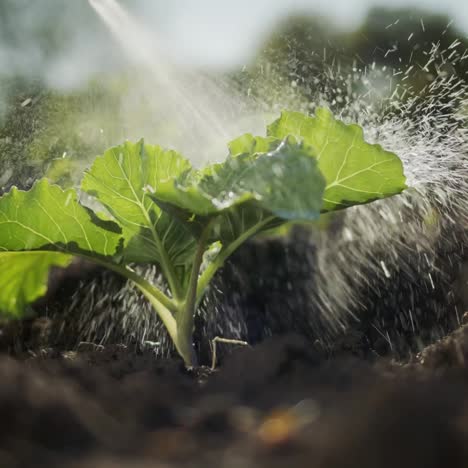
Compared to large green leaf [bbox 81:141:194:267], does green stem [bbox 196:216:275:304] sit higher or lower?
lower

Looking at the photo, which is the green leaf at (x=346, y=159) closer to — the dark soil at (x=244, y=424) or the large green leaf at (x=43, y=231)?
the large green leaf at (x=43, y=231)

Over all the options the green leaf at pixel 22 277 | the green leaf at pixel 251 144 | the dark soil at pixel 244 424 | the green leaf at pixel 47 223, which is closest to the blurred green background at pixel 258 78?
the green leaf at pixel 22 277

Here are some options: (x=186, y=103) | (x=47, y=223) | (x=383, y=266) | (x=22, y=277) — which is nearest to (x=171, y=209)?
(x=47, y=223)

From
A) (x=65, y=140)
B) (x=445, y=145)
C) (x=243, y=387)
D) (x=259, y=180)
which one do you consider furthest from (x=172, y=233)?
(x=65, y=140)

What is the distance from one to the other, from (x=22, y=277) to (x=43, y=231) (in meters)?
0.21

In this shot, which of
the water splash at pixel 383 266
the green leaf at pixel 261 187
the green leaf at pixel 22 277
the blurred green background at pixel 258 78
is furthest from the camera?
the blurred green background at pixel 258 78

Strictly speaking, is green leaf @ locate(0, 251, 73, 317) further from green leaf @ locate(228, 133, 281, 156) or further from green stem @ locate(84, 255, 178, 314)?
green leaf @ locate(228, 133, 281, 156)

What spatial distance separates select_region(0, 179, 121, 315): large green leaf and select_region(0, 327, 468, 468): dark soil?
2.87 ft

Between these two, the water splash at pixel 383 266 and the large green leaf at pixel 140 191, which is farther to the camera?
the water splash at pixel 383 266

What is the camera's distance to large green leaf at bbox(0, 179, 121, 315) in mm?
1423

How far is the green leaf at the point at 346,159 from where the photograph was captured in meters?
1.30

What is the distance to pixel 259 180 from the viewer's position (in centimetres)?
107

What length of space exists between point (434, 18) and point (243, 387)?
582 cm

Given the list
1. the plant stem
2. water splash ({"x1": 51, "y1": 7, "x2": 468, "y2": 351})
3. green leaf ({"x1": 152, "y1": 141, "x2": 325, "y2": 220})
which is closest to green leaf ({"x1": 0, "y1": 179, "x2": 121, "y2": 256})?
the plant stem
